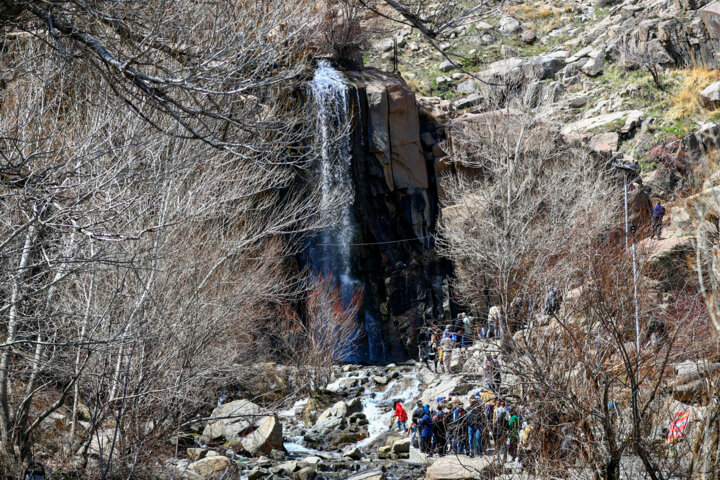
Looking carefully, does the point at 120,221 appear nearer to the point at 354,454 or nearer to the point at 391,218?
the point at 354,454

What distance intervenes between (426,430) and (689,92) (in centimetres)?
2338

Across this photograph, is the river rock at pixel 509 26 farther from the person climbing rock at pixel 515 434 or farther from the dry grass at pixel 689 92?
the person climbing rock at pixel 515 434

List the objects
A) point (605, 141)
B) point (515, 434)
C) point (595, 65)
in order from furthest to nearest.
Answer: point (595, 65), point (605, 141), point (515, 434)

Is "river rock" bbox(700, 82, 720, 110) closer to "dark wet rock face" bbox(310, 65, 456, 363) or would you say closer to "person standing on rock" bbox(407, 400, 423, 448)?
"dark wet rock face" bbox(310, 65, 456, 363)

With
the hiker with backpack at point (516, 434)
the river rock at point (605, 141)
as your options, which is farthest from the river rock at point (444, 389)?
the river rock at point (605, 141)

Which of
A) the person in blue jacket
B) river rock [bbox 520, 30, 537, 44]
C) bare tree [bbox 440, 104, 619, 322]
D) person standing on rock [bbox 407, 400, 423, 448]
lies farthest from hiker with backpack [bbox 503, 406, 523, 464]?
river rock [bbox 520, 30, 537, 44]

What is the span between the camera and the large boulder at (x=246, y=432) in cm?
1338

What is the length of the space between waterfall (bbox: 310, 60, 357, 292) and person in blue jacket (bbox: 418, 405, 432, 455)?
11377 mm

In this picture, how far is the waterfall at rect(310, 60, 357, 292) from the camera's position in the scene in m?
24.1

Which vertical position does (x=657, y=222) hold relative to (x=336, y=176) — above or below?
below

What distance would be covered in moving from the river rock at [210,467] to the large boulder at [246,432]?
2.62 m

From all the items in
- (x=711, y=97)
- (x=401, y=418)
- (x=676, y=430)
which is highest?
(x=711, y=97)

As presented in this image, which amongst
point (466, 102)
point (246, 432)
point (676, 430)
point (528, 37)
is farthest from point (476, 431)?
point (528, 37)

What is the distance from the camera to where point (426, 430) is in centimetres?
1312
